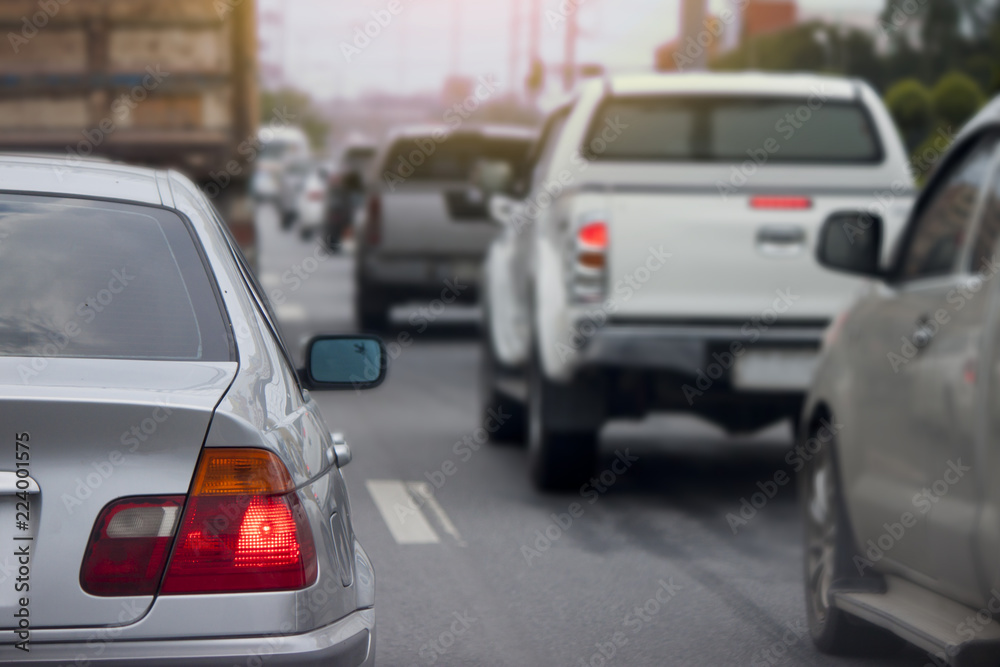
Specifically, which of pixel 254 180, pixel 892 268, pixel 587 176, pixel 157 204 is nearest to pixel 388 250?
pixel 254 180

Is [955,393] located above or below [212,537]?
below

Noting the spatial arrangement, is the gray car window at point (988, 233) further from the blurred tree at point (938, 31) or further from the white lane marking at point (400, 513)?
the blurred tree at point (938, 31)

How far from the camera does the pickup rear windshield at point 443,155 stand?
678 inches

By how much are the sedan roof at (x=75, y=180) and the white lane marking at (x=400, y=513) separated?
3323 millimetres

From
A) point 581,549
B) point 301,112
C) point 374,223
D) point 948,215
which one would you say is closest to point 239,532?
point 948,215

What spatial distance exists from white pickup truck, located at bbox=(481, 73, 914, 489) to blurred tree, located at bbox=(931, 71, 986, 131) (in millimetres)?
13870

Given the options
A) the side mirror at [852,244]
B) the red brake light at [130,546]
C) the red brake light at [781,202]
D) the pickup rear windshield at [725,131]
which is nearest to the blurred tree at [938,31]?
the pickup rear windshield at [725,131]

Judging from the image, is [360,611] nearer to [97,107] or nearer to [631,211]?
[631,211]

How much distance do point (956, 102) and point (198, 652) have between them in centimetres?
2049

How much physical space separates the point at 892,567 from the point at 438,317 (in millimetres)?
15909

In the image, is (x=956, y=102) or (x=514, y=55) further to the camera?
(x=514, y=55)

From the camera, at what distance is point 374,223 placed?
1711 cm

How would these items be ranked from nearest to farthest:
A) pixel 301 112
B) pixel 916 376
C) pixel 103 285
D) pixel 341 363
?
pixel 103 285
pixel 341 363
pixel 916 376
pixel 301 112

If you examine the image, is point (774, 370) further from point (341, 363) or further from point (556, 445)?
point (341, 363)
